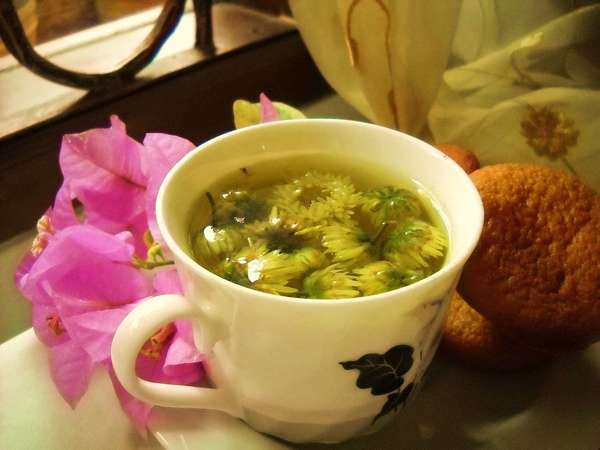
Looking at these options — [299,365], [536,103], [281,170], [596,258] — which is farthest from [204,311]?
[536,103]

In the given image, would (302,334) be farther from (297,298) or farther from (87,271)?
(87,271)

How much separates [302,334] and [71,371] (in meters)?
0.20

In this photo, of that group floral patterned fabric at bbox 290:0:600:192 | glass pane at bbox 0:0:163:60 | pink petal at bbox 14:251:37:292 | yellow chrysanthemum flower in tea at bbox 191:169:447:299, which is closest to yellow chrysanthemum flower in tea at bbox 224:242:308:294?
yellow chrysanthemum flower in tea at bbox 191:169:447:299

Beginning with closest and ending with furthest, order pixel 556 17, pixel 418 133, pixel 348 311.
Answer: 1. pixel 348 311
2. pixel 556 17
3. pixel 418 133

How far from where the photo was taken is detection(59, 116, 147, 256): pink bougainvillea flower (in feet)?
1.59

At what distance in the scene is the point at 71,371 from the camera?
1.45 feet

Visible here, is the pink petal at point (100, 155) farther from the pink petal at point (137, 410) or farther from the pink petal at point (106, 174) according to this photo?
the pink petal at point (137, 410)

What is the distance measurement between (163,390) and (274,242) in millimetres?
118

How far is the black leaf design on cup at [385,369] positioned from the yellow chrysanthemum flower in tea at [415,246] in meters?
0.06

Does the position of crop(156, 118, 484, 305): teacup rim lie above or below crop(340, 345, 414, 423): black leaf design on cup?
above

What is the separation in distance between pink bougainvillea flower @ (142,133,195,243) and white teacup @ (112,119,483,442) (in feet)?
0.15

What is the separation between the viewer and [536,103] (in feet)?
2.18

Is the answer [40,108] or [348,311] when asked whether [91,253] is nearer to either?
[348,311]

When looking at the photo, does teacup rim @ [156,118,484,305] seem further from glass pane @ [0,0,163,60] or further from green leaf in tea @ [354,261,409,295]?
glass pane @ [0,0,163,60]
